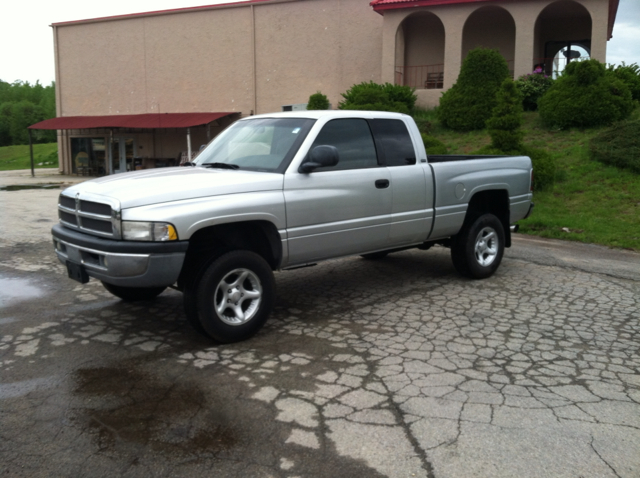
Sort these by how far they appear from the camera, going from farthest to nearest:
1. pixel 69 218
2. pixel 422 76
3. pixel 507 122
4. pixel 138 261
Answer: pixel 422 76, pixel 507 122, pixel 69 218, pixel 138 261

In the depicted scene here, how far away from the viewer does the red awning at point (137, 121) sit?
88.6 feet

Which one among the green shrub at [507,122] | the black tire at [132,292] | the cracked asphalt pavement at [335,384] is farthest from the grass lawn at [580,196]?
the black tire at [132,292]

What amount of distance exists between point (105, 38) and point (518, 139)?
23366 mm

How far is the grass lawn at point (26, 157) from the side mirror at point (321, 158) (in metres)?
43.4

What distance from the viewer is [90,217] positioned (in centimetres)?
514

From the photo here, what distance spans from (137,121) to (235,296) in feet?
83.2

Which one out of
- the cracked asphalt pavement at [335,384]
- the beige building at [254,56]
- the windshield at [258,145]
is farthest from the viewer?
the beige building at [254,56]

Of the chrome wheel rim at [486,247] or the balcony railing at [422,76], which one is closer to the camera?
the chrome wheel rim at [486,247]

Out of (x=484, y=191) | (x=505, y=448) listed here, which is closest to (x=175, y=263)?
(x=505, y=448)

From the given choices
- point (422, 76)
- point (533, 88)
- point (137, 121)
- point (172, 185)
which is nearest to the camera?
point (172, 185)

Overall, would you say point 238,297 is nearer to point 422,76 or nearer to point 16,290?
point 16,290

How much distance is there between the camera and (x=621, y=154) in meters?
15.3

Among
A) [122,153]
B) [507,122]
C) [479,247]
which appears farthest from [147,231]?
[122,153]

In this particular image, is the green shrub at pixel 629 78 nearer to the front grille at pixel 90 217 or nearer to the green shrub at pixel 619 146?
the green shrub at pixel 619 146
